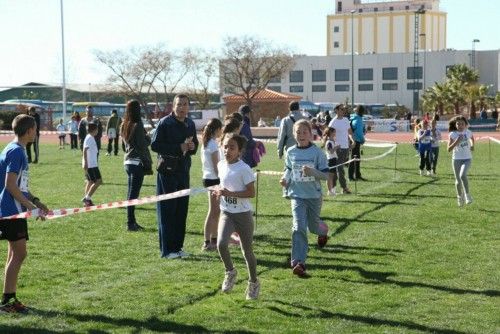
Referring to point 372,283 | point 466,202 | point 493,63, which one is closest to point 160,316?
point 372,283

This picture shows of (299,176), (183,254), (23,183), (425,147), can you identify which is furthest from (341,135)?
(23,183)

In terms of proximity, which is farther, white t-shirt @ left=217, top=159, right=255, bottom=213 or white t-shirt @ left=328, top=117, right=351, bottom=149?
white t-shirt @ left=328, top=117, right=351, bottom=149

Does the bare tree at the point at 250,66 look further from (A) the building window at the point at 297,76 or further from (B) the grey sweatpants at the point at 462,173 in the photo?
(B) the grey sweatpants at the point at 462,173

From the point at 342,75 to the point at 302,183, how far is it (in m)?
105

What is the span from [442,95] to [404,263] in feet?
256

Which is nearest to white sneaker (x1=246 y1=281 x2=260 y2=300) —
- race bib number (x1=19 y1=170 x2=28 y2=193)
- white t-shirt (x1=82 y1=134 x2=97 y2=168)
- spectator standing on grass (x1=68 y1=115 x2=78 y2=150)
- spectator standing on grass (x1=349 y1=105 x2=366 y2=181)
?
race bib number (x1=19 y1=170 x2=28 y2=193)

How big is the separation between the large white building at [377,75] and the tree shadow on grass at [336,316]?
3890 inches

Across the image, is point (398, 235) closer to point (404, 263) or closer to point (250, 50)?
point (404, 263)

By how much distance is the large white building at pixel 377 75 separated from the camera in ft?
349

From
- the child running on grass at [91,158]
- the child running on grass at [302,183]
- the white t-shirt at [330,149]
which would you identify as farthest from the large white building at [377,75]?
the child running on grass at [302,183]

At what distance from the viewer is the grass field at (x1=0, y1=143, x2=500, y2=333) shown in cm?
759

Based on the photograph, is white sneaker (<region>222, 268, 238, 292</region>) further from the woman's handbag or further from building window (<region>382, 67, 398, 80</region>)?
building window (<region>382, 67, 398, 80</region>)

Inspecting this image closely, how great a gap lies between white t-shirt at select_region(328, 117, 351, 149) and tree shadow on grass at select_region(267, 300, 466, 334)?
1110 centimetres

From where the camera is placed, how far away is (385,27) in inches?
5433
